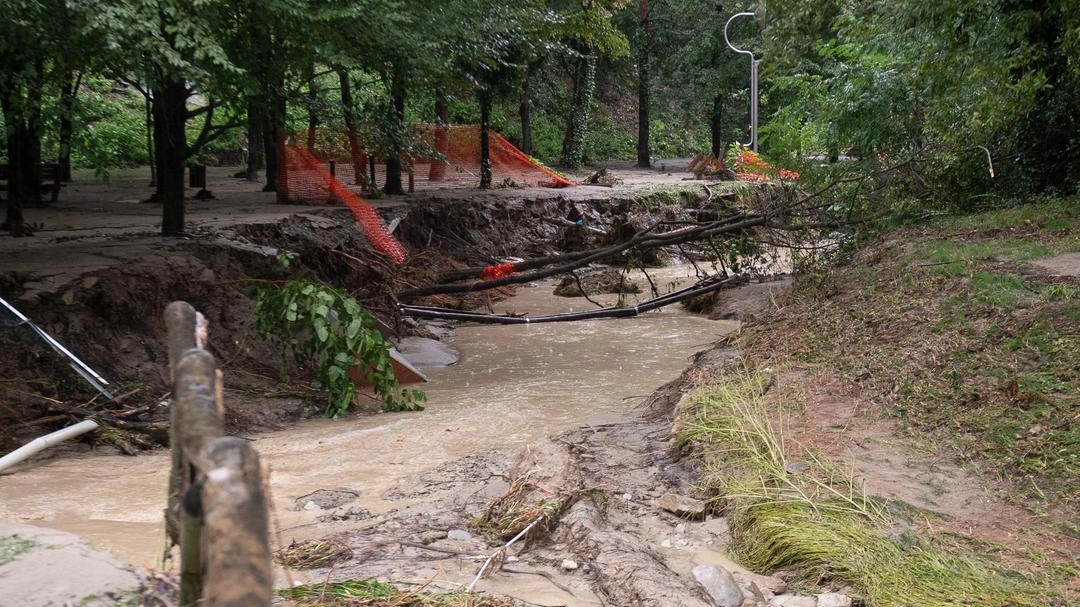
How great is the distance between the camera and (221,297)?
10.0 metres

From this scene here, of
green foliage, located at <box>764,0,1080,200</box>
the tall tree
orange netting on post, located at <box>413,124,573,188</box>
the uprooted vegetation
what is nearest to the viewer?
the uprooted vegetation

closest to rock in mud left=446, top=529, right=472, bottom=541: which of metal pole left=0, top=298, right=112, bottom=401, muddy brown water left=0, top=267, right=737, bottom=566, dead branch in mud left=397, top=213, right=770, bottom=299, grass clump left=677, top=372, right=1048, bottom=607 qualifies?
muddy brown water left=0, top=267, right=737, bottom=566


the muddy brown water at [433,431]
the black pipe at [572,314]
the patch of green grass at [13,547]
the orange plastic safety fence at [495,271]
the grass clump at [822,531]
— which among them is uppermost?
the orange plastic safety fence at [495,271]

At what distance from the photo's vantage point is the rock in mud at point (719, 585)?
14.5 ft

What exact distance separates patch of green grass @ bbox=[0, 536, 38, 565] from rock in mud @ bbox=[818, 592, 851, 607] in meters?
3.15

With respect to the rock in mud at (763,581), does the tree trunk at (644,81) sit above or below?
above

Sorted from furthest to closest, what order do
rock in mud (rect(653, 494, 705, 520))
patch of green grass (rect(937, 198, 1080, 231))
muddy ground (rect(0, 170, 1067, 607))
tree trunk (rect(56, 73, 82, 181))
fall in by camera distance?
patch of green grass (rect(937, 198, 1080, 231)), tree trunk (rect(56, 73, 82, 181)), rock in mud (rect(653, 494, 705, 520)), muddy ground (rect(0, 170, 1067, 607))

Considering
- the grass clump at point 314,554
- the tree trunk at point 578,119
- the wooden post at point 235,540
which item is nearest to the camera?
the wooden post at point 235,540

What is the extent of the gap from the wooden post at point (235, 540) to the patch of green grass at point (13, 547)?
5.40 feet

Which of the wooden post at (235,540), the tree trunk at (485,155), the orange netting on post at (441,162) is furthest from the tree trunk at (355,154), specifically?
the wooden post at (235,540)

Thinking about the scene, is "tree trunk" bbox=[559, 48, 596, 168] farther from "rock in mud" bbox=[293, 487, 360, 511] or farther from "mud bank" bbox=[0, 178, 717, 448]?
"rock in mud" bbox=[293, 487, 360, 511]

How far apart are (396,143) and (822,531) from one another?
9.58 meters

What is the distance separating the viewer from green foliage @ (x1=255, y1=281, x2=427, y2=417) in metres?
9.17

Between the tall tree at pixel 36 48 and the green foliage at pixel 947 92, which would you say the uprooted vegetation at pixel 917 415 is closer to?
the green foliage at pixel 947 92
